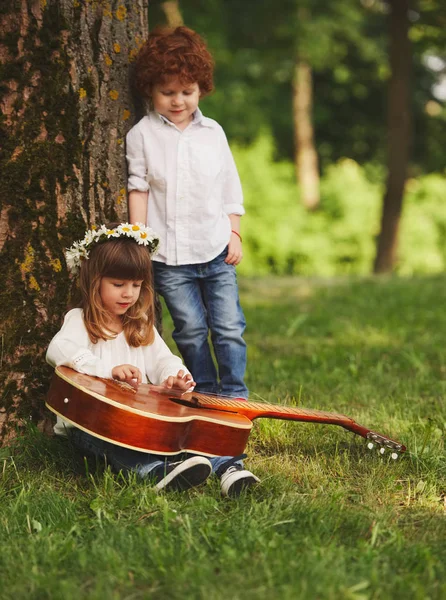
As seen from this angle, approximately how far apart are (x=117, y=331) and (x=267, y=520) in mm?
1147

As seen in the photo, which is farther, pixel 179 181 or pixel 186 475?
pixel 179 181

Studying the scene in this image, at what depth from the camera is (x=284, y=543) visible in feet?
8.31

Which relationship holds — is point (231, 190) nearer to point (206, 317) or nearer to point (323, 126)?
point (206, 317)

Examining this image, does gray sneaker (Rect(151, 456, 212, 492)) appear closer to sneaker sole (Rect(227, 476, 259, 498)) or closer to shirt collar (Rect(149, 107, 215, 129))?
sneaker sole (Rect(227, 476, 259, 498))

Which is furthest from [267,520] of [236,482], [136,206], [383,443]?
[136,206]

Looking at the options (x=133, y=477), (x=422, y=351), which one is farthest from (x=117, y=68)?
(x=422, y=351)

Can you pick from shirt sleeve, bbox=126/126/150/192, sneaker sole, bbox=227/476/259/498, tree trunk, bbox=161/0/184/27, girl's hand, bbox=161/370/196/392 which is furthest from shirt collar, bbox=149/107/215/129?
tree trunk, bbox=161/0/184/27

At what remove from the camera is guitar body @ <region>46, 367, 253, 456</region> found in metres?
2.96

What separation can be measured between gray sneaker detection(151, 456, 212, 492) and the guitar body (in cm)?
9

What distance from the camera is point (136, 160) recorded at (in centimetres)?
376

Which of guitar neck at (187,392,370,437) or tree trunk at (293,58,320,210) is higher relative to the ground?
tree trunk at (293,58,320,210)

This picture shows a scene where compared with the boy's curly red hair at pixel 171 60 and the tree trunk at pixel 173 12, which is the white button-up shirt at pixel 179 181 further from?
the tree trunk at pixel 173 12

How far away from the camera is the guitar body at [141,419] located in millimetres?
2961

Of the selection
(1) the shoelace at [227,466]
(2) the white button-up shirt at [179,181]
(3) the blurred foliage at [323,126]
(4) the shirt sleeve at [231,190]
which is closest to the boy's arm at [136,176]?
(2) the white button-up shirt at [179,181]
